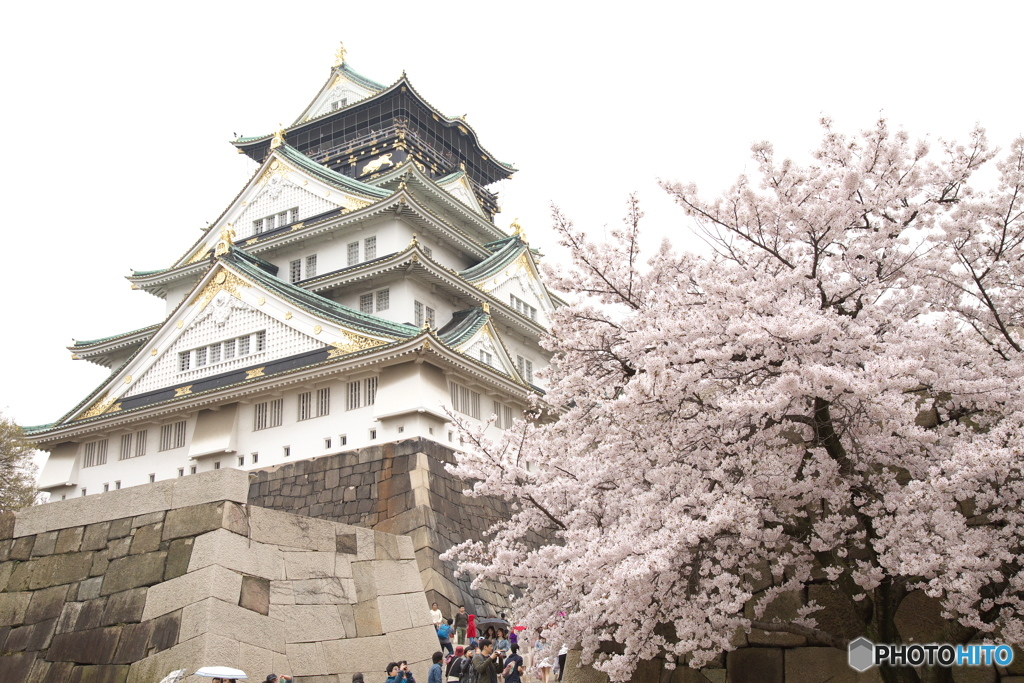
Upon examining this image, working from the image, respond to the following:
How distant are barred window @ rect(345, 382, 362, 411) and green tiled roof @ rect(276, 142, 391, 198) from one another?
25.9 feet

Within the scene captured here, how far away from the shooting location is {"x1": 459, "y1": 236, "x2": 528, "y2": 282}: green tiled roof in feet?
96.0

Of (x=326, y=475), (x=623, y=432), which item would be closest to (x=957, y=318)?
(x=623, y=432)

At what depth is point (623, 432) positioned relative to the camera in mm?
10297

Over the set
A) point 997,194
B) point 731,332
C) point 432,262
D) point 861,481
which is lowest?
point 861,481

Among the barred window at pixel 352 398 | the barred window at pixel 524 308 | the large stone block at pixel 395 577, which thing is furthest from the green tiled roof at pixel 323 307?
the large stone block at pixel 395 577

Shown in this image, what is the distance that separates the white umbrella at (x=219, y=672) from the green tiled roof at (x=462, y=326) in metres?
13.8

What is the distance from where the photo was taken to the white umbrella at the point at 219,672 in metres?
10.2

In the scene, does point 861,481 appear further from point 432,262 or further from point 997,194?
point 432,262

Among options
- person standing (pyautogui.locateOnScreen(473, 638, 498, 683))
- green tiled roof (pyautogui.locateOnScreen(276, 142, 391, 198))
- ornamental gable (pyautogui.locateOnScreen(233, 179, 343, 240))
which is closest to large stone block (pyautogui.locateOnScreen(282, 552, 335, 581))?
person standing (pyautogui.locateOnScreen(473, 638, 498, 683))

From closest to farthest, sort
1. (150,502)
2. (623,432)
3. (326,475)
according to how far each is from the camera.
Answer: (623,432), (150,502), (326,475)

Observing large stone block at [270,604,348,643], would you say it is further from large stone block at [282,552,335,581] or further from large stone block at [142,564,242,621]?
large stone block at [142,564,242,621]

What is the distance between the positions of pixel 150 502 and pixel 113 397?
600 inches

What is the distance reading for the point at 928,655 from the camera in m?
8.83

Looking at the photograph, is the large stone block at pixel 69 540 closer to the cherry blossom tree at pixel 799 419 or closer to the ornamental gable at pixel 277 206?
the cherry blossom tree at pixel 799 419
